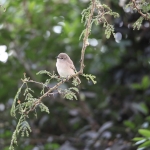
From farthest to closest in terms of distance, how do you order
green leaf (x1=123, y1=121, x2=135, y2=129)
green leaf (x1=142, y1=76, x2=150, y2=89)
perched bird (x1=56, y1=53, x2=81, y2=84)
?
green leaf (x1=142, y1=76, x2=150, y2=89)
green leaf (x1=123, y1=121, x2=135, y2=129)
perched bird (x1=56, y1=53, x2=81, y2=84)

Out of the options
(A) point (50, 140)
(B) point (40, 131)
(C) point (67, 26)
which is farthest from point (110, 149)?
(C) point (67, 26)

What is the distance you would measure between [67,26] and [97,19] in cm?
398

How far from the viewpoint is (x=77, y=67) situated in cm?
532

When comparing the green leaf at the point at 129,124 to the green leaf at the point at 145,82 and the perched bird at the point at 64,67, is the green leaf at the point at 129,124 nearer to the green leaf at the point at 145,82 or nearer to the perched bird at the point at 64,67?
the green leaf at the point at 145,82

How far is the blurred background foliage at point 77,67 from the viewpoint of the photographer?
4891mm

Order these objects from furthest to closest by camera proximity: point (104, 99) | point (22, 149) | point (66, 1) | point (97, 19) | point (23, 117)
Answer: point (66, 1) < point (104, 99) < point (22, 149) < point (23, 117) < point (97, 19)

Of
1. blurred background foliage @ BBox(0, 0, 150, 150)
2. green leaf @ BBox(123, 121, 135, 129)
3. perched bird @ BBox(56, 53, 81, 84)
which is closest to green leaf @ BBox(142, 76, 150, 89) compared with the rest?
blurred background foliage @ BBox(0, 0, 150, 150)

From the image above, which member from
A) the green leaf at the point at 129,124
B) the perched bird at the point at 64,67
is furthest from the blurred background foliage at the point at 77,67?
the perched bird at the point at 64,67

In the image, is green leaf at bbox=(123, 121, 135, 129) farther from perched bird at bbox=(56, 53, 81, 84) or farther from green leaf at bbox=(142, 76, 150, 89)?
perched bird at bbox=(56, 53, 81, 84)

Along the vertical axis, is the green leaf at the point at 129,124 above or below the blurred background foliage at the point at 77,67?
below

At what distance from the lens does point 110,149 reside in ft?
13.0

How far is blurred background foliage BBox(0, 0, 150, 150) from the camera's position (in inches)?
193

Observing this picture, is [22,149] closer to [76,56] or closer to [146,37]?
[76,56]

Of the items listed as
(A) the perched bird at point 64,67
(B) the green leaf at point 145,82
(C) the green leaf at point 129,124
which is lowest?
(C) the green leaf at point 129,124
